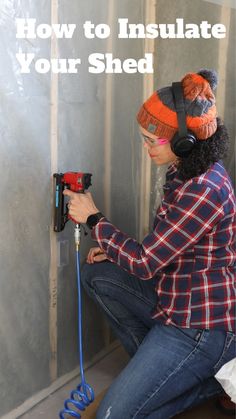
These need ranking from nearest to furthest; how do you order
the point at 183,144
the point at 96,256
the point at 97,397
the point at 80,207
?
the point at 183,144, the point at 80,207, the point at 97,397, the point at 96,256

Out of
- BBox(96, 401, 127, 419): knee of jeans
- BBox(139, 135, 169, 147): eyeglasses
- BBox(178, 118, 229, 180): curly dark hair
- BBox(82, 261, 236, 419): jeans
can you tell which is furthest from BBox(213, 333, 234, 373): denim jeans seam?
BBox(139, 135, 169, 147): eyeglasses

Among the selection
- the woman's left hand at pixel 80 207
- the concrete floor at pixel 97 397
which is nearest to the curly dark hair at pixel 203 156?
the woman's left hand at pixel 80 207

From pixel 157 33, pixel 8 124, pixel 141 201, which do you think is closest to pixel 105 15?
pixel 157 33

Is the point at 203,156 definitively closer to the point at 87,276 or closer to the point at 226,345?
the point at 226,345

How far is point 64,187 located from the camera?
5.22ft

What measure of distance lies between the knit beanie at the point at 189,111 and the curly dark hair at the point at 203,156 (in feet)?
0.07

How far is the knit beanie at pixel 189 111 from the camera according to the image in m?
1.32

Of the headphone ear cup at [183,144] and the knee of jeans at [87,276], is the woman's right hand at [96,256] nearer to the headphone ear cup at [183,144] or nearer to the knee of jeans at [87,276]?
the knee of jeans at [87,276]

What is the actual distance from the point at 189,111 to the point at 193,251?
0.39 m

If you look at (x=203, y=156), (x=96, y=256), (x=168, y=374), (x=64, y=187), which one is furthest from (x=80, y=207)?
(x=168, y=374)

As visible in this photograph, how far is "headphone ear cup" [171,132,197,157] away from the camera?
1305mm

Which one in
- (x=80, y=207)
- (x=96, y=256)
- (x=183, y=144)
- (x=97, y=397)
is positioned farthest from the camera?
(x=96, y=256)

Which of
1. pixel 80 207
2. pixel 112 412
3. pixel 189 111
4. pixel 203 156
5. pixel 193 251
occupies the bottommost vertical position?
pixel 112 412

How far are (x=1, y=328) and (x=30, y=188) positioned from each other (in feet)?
1.42
